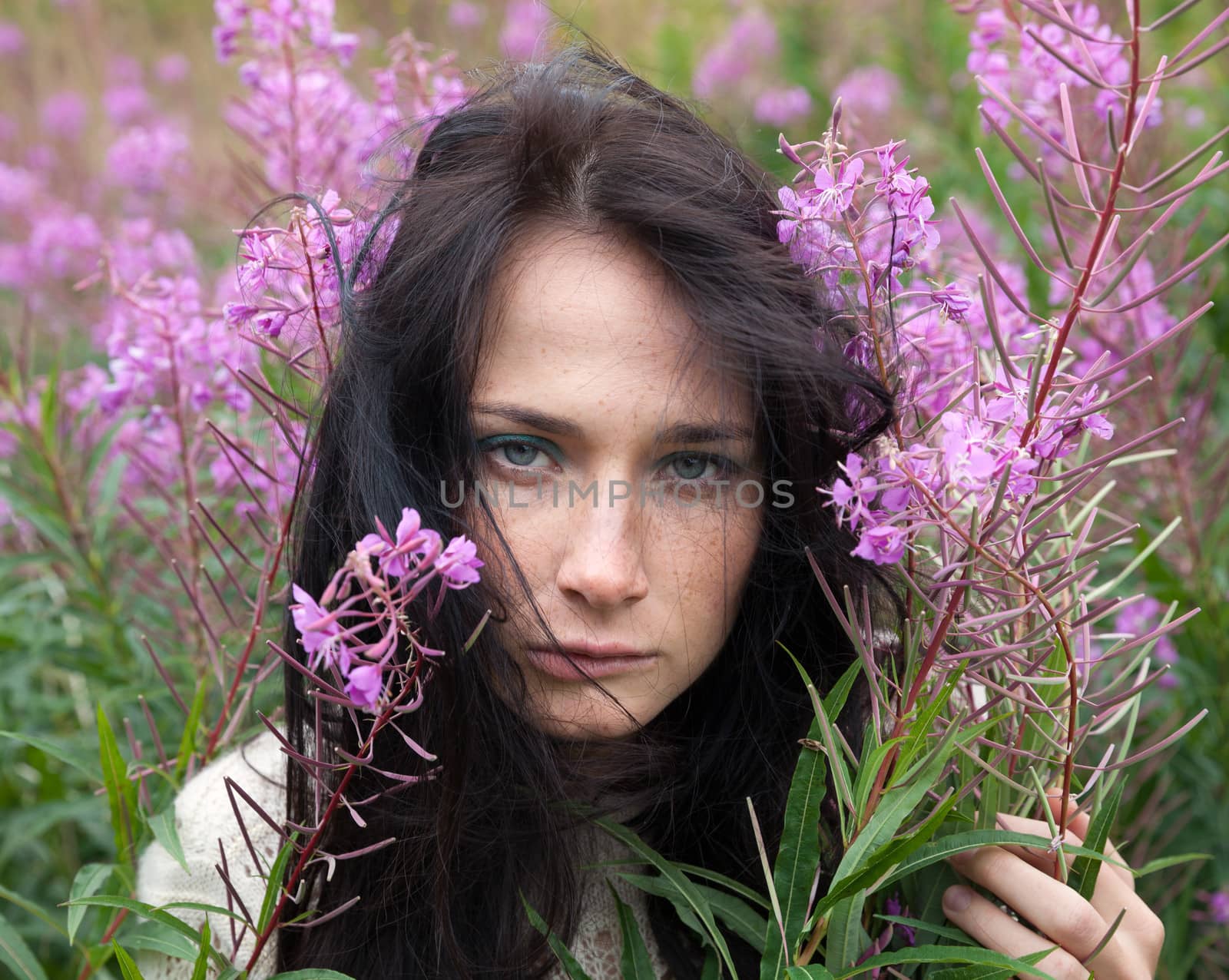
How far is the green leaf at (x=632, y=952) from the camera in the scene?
96 cm

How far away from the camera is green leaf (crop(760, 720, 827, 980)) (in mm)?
858

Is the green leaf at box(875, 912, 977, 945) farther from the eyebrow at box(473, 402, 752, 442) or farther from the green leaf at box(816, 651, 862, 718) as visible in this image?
the eyebrow at box(473, 402, 752, 442)

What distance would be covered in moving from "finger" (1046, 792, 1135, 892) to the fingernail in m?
0.10

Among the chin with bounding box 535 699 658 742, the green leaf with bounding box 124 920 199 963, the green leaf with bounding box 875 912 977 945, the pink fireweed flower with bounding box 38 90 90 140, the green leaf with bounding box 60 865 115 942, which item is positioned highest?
the pink fireweed flower with bounding box 38 90 90 140

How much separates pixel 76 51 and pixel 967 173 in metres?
5.16

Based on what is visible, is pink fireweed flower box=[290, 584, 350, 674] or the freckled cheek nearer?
pink fireweed flower box=[290, 584, 350, 674]

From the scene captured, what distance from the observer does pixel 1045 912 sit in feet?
3.04

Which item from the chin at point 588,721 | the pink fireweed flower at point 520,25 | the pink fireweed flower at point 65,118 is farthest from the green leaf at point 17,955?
the pink fireweed flower at point 65,118

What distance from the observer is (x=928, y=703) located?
816 mm

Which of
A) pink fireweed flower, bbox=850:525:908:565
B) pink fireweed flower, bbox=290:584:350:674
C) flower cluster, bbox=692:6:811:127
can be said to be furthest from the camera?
flower cluster, bbox=692:6:811:127

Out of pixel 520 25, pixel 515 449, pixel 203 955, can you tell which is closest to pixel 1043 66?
pixel 515 449

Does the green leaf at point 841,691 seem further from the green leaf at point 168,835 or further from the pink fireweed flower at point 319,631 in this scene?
the green leaf at point 168,835

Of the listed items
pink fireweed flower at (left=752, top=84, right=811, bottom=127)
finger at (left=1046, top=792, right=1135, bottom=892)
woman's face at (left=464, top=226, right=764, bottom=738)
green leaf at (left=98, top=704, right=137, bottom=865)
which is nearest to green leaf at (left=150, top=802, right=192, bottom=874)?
green leaf at (left=98, top=704, right=137, bottom=865)

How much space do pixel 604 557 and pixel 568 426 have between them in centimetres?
13
